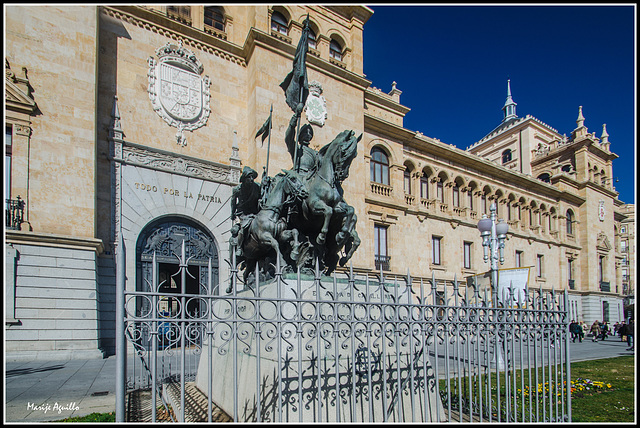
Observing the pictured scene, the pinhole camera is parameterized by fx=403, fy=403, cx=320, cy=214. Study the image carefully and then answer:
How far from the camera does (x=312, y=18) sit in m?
19.1

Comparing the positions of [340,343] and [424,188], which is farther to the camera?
[424,188]

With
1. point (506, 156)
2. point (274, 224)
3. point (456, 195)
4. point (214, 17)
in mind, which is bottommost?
point (274, 224)

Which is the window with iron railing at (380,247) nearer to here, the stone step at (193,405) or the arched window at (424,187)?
the arched window at (424,187)

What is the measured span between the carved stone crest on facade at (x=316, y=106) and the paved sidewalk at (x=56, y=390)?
12.1 metres

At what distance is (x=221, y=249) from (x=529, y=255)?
23039mm

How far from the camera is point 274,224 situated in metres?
5.79

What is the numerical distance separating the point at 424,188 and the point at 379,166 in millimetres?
4174

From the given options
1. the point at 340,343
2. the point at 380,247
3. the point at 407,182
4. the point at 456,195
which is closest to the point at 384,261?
the point at 380,247

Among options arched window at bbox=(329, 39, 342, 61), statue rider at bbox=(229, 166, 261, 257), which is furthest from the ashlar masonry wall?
arched window at bbox=(329, 39, 342, 61)

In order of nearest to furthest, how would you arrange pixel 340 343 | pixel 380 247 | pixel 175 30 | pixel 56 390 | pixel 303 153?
pixel 340 343 → pixel 303 153 → pixel 56 390 → pixel 175 30 → pixel 380 247

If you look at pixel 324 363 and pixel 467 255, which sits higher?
pixel 467 255

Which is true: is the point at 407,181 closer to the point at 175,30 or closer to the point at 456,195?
the point at 456,195

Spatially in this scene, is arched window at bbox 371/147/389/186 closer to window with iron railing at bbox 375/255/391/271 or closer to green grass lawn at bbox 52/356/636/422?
window with iron railing at bbox 375/255/391/271

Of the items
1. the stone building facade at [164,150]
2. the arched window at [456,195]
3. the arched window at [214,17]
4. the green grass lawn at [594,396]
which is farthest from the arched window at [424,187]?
the green grass lawn at [594,396]
